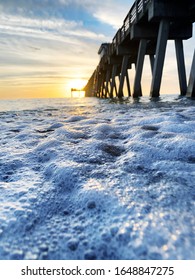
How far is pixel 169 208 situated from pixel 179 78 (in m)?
13.0

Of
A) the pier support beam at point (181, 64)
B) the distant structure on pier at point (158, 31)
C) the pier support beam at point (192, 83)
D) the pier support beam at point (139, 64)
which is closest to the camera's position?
the pier support beam at point (192, 83)

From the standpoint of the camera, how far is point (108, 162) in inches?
65.0

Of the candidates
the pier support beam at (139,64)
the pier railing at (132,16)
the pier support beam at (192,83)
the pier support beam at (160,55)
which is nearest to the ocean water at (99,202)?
the pier support beam at (192,83)

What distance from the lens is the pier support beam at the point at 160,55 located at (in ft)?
31.3

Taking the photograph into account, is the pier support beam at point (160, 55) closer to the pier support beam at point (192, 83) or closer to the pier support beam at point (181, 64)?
the pier support beam at point (181, 64)

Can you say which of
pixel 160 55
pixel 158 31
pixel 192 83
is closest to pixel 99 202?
pixel 192 83

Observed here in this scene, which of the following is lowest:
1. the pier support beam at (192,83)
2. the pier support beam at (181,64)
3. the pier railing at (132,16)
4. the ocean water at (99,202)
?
the ocean water at (99,202)

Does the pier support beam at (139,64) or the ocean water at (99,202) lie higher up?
the pier support beam at (139,64)

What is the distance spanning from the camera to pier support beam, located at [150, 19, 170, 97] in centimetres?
954

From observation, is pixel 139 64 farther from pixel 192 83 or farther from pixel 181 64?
pixel 192 83

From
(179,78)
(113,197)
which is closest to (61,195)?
(113,197)

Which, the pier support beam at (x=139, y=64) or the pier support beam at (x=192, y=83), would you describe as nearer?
the pier support beam at (x=192, y=83)

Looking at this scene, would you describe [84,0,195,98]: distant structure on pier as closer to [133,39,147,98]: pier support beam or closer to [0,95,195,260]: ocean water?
[133,39,147,98]: pier support beam
